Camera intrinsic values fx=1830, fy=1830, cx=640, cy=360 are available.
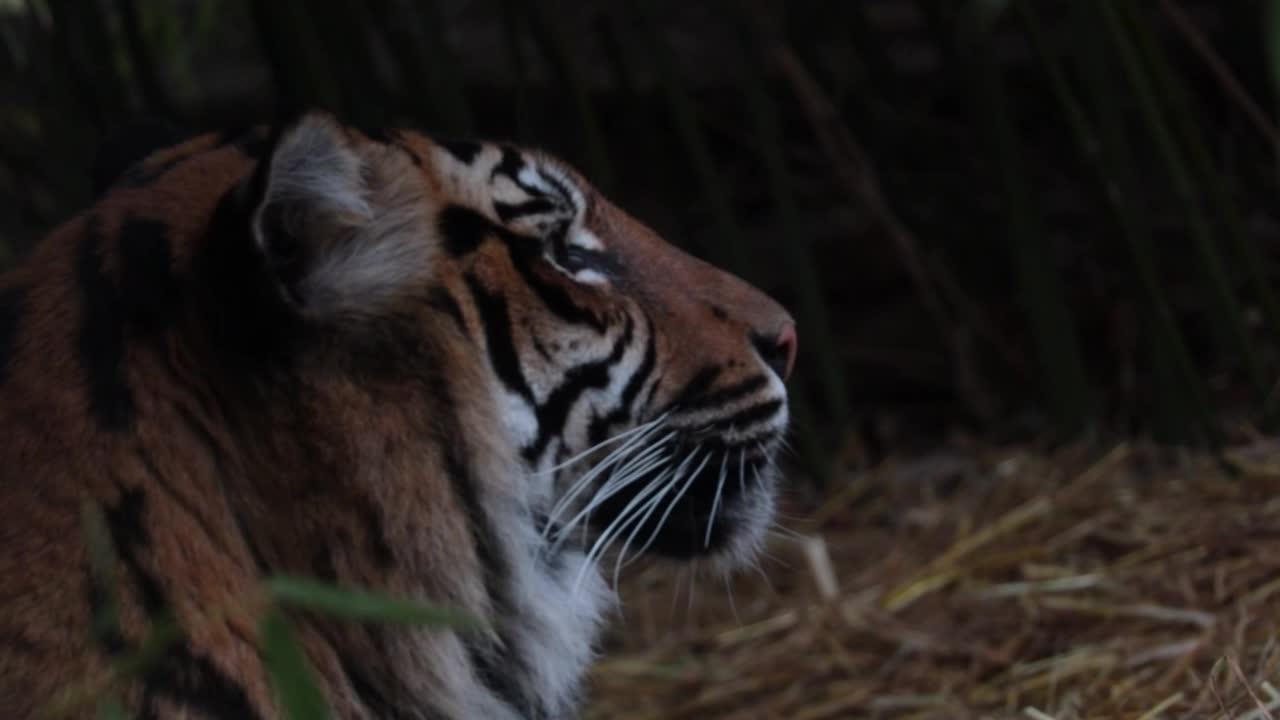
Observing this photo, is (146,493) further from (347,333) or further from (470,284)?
(470,284)

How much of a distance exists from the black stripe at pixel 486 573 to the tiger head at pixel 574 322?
0.07m

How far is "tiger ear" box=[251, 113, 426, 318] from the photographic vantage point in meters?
1.51

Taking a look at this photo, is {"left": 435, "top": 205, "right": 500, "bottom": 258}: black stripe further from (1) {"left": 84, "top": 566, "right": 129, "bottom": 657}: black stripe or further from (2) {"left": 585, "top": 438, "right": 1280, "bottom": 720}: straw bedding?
(2) {"left": 585, "top": 438, "right": 1280, "bottom": 720}: straw bedding

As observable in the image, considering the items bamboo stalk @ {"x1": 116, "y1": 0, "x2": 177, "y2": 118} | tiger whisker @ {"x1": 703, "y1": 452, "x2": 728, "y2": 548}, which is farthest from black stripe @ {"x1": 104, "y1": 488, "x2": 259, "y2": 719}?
bamboo stalk @ {"x1": 116, "y1": 0, "x2": 177, "y2": 118}

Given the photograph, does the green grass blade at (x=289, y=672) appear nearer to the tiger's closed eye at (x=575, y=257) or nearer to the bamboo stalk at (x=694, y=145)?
the tiger's closed eye at (x=575, y=257)

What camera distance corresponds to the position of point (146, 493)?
1537mm

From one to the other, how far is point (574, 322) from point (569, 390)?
0.07m

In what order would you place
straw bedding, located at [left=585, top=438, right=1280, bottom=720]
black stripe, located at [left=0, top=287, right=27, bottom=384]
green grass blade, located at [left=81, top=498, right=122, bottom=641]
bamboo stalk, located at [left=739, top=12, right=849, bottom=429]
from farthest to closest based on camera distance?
bamboo stalk, located at [left=739, top=12, right=849, bottom=429] < straw bedding, located at [left=585, top=438, right=1280, bottom=720] < black stripe, located at [left=0, top=287, right=27, bottom=384] < green grass blade, located at [left=81, top=498, right=122, bottom=641]

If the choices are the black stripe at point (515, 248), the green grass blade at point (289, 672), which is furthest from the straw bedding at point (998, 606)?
the green grass blade at point (289, 672)

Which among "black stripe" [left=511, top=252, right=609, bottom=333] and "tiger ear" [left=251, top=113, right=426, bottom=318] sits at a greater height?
"tiger ear" [left=251, top=113, right=426, bottom=318]

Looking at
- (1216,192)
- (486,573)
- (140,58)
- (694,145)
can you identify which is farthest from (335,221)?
(1216,192)

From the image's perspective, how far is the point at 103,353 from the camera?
1568 mm

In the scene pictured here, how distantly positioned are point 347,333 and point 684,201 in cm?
258

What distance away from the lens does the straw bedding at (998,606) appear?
253 cm
